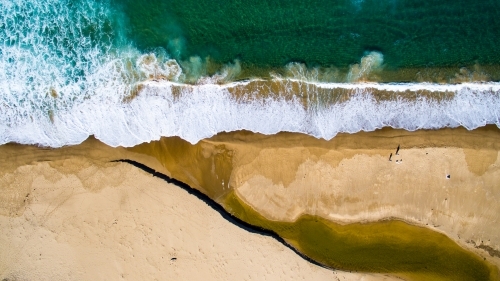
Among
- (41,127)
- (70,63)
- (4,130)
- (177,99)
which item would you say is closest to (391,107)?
(177,99)

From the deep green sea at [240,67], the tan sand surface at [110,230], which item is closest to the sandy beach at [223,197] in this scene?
the tan sand surface at [110,230]

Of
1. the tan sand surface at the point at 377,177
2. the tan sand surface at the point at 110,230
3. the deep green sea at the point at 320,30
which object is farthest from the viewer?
the deep green sea at the point at 320,30

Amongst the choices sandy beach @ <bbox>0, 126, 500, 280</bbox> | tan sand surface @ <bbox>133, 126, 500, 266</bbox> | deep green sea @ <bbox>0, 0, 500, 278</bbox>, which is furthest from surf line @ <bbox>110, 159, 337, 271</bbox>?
deep green sea @ <bbox>0, 0, 500, 278</bbox>

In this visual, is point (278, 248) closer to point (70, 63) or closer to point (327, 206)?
point (327, 206)

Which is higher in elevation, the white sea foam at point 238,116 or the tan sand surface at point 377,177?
the white sea foam at point 238,116

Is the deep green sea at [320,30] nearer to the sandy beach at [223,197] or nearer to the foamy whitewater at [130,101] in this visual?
the foamy whitewater at [130,101]

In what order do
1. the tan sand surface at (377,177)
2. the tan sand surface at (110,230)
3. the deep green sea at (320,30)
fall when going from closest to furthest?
the tan sand surface at (110,230)
the tan sand surface at (377,177)
the deep green sea at (320,30)

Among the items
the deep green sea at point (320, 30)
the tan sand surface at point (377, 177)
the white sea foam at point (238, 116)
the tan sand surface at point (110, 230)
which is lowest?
the tan sand surface at point (110, 230)
